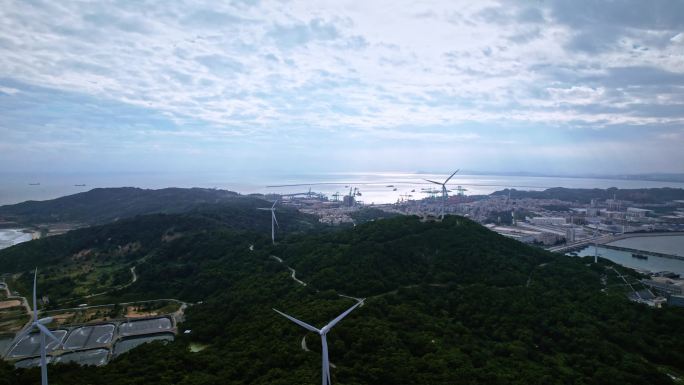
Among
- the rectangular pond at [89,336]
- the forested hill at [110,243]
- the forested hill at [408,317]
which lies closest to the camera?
the forested hill at [408,317]

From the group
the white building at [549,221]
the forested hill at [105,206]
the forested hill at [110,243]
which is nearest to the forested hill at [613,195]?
the white building at [549,221]

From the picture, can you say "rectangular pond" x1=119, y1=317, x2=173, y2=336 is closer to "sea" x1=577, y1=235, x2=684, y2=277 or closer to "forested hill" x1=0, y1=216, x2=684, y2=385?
"forested hill" x1=0, y1=216, x2=684, y2=385

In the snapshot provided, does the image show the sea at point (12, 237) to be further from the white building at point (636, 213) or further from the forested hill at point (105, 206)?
the white building at point (636, 213)

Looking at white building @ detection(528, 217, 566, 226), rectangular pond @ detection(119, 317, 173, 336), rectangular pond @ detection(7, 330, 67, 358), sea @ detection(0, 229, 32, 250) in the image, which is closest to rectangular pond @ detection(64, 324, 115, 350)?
rectangular pond @ detection(7, 330, 67, 358)

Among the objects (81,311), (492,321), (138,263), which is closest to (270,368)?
(492,321)

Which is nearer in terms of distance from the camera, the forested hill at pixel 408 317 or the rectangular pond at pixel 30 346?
the forested hill at pixel 408 317

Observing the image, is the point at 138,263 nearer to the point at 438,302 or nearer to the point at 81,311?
the point at 81,311
